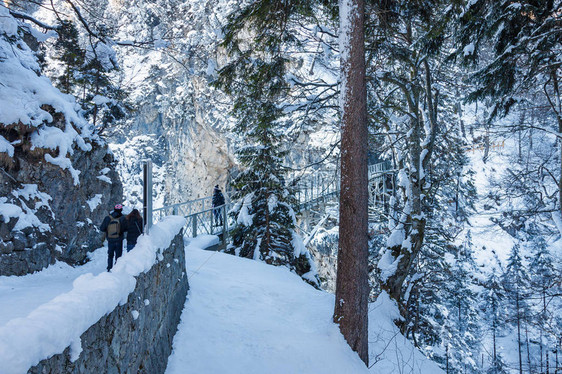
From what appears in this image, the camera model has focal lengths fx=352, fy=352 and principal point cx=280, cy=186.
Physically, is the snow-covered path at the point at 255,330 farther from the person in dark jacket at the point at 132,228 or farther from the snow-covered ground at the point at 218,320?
the person in dark jacket at the point at 132,228

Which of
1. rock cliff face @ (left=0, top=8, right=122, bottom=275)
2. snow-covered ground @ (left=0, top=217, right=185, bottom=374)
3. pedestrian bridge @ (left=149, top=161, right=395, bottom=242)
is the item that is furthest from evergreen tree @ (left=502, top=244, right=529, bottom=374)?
rock cliff face @ (left=0, top=8, right=122, bottom=275)

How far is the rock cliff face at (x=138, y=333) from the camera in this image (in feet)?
7.26

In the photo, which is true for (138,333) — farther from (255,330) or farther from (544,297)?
(544,297)

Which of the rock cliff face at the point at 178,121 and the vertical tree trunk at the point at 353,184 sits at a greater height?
the rock cliff face at the point at 178,121

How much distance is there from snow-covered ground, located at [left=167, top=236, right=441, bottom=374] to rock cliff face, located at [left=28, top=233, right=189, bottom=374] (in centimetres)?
47

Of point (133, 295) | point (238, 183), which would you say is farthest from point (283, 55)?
point (133, 295)

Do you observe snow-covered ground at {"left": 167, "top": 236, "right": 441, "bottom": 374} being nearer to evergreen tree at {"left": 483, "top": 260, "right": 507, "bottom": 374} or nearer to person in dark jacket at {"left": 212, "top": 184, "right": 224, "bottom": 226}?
evergreen tree at {"left": 483, "top": 260, "right": 507, "bottom": 374}

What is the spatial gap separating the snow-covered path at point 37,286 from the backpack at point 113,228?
950 mm

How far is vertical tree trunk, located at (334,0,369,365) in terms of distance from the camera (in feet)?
17.6

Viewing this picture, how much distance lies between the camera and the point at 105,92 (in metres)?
13.2

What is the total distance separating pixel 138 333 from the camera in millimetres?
3430

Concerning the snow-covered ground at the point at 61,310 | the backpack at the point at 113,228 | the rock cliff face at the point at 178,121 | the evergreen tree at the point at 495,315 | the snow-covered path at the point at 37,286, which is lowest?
the evergreen tree at the point at 495,315

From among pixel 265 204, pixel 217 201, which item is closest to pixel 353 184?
pixel 265 204

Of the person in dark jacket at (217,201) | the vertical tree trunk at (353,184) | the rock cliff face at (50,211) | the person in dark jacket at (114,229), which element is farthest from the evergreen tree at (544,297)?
the person in dark jacket at (217,201)
